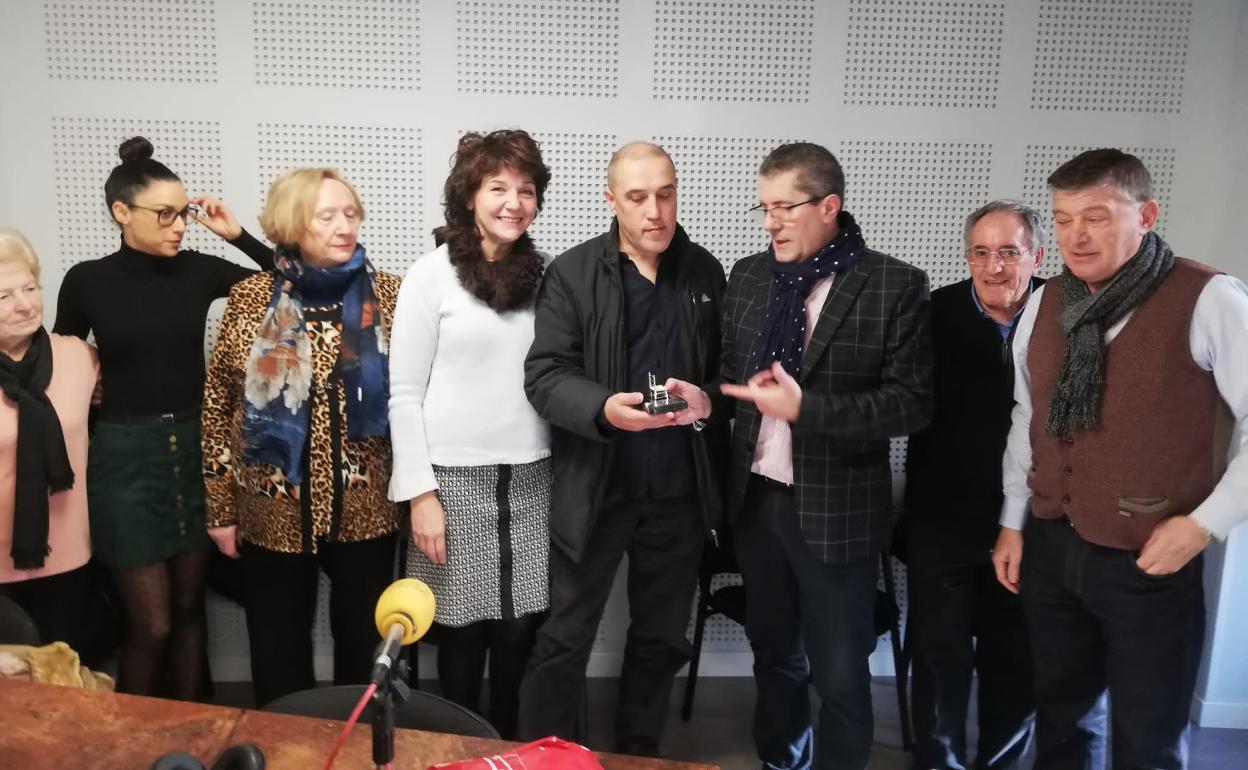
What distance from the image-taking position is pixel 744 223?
3293 mm

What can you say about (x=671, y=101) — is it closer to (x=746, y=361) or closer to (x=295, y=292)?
(x=746, y=361)

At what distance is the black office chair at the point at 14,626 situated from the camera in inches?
76.0

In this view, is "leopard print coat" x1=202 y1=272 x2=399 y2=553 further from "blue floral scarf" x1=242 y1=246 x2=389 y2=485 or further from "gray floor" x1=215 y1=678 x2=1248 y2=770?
"gray floor" x1=215 y1=678 x2=1248 y2=770

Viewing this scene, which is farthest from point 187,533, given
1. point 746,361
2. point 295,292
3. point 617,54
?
point 617,54

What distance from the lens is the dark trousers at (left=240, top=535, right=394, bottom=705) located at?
2625 mm

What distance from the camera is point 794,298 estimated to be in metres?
2.32

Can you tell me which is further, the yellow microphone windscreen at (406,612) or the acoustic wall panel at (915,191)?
the acoustic wall panel at (915,191)

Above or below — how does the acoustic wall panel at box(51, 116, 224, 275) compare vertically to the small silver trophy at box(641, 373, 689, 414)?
above

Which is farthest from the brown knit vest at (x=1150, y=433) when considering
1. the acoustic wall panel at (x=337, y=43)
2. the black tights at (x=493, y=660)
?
the acoustic wall panel at (x=337, y=43)

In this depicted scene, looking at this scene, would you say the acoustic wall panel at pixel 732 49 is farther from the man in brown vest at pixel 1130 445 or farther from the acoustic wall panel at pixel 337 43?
the man in brown vest at pixel 1130 445

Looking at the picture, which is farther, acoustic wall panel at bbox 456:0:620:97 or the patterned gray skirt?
acoustic wall panel at bbox 456:0:620:97

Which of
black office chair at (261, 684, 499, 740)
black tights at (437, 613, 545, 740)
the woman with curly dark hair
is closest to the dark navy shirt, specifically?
the woman with curly dark hair

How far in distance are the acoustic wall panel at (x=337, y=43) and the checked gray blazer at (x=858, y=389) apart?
164 cm

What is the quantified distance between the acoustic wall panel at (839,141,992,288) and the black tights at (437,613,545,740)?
6.23 feet
